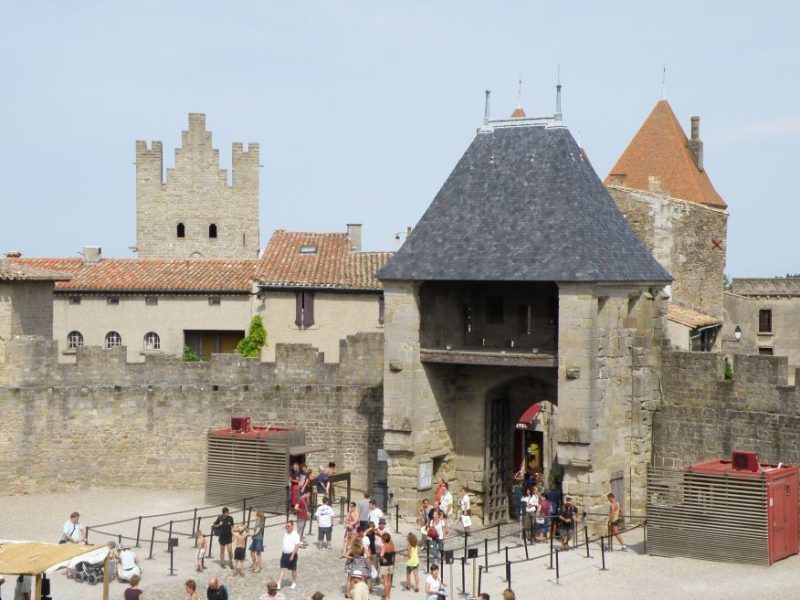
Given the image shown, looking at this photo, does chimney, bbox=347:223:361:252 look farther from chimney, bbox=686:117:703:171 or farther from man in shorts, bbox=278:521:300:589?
man in shorts, bbox=278:521:300:589

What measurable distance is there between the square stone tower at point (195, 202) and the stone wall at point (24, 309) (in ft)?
96.3

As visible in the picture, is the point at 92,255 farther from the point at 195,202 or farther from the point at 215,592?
the point at 215,592

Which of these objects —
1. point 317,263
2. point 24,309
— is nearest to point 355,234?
point 317,263

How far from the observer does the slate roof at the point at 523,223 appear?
29234mm

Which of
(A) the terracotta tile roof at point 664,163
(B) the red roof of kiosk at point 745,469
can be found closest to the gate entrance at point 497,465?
(B) the red roof of kiosk at point 745,469

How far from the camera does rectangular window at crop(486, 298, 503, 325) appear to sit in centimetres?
3212

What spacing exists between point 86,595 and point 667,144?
34325mm

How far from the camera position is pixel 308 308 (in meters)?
47.7

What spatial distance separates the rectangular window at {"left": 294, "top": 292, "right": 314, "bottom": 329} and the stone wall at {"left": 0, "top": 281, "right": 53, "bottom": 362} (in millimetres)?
11556

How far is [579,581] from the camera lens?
83.1 feet

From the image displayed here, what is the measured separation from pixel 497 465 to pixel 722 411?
5.36 metres

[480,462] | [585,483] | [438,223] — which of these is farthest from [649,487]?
[438,223]

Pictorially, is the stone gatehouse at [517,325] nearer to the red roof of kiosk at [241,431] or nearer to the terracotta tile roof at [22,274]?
the red roof of kiosk at [241,431]

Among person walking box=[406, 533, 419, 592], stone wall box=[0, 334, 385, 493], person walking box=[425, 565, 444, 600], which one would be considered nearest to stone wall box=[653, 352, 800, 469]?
stone wall box=[0, 334, 385, 493]
